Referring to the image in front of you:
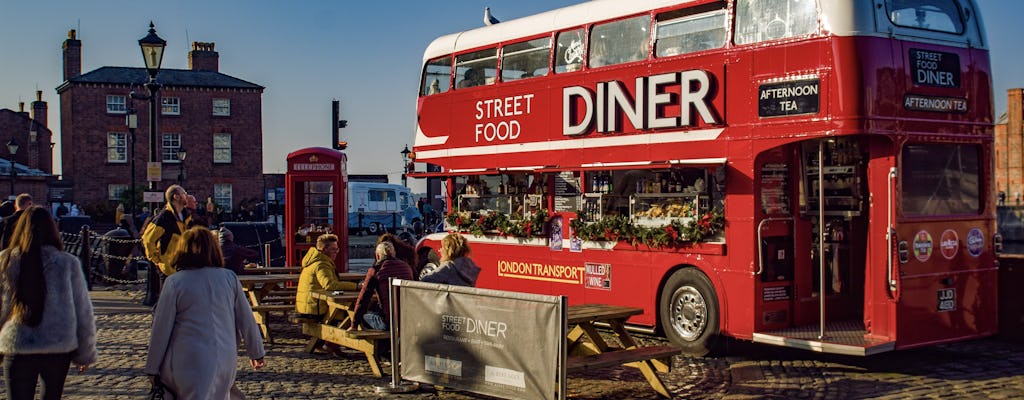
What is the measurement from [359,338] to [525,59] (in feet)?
18.8

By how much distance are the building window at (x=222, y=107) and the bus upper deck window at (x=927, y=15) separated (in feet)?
162

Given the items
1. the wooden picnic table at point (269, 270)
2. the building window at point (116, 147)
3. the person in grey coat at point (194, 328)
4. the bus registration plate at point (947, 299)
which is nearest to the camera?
the person in grey coat at point (194, 328)

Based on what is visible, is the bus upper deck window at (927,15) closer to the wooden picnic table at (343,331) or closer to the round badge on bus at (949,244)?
the round badge on bus at (949,244)

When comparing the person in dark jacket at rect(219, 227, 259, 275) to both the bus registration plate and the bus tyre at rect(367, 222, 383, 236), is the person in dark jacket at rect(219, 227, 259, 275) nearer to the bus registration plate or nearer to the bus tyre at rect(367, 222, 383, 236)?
the bus registration plate

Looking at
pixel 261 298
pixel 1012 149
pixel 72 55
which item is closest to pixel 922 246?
pixel 261 298

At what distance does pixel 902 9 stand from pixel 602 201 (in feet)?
14.4

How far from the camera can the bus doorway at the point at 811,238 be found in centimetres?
1152

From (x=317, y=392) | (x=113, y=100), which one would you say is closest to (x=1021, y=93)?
(x=113, y=100)

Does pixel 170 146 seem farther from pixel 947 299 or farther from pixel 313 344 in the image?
pixel 947 299

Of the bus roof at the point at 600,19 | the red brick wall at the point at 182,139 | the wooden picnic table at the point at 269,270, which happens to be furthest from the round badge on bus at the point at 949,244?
the red brick wall at the point at 182,139

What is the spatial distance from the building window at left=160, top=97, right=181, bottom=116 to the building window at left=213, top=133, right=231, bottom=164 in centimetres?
230

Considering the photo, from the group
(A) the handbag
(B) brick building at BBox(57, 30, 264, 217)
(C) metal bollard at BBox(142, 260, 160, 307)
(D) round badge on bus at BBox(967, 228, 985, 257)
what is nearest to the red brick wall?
(B) brick building at BBox(57, 30, 264, 217)

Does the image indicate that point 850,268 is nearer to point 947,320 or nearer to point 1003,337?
point 947,320

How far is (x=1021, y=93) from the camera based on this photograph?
60438 mm
